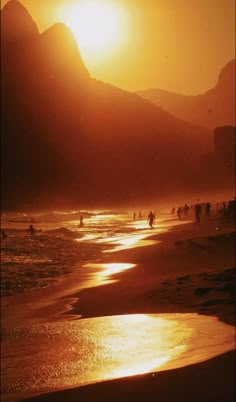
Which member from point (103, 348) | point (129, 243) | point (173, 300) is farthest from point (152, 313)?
point (129, 243)

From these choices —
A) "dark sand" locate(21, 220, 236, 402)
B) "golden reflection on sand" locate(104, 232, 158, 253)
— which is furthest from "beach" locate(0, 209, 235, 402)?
"golden reflection on sand" locate(104, 232, 158, 253)

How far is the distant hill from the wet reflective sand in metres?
119

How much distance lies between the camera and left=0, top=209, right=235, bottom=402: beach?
565 cm

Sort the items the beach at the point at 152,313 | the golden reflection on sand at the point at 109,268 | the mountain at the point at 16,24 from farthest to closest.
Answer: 1. the mountain at the point at 16,24
2. the golden reflection on sand at the point at 109,268
3. the beach at the point at 152,313

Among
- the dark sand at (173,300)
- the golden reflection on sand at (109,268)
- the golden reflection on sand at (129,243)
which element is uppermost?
the dark sand at (173,300)

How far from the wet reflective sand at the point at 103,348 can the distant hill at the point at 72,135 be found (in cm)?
11902

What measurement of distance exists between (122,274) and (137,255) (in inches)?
227

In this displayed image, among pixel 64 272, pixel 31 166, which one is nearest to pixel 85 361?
pixel 64 272

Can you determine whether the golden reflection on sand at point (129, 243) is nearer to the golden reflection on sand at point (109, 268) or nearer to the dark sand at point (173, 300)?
the dark sand at point (173, 300)

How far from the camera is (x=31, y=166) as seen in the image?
150 metres

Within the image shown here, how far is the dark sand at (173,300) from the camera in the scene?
548 cm

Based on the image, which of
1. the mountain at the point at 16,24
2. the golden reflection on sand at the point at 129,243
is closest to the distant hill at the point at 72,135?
the mountain at the point at 16,24

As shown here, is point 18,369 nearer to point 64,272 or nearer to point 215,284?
point 215,284

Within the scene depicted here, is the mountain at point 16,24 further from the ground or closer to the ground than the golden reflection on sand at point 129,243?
further from the ground
